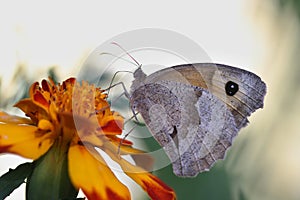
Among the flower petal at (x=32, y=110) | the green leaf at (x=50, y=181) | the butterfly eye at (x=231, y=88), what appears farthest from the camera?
the butterfly eye at (x=231, y=88)

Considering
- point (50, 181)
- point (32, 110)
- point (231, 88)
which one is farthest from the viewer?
point (231, 88)

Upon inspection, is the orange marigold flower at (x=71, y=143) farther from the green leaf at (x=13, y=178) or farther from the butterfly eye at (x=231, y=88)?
the butterfly eye at (x=231, y=88)

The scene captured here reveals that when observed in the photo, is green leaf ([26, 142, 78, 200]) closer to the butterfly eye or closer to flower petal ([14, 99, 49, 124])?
flower petal ([14, 99, 49, 124])

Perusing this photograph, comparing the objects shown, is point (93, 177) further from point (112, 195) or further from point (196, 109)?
point (196, 109)

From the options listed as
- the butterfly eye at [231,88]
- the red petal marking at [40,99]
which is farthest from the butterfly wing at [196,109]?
the red petal marking at [40,99]

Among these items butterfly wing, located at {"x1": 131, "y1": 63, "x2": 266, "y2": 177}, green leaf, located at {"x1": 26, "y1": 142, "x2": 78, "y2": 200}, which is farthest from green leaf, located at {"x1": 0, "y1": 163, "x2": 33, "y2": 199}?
butterfly wing, located at {"x1": 131, "y1": 63, "x2": 266, "y2": 177}

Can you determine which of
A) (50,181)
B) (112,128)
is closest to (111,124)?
(112,128)

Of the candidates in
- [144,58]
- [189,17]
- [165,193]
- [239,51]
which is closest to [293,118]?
[239,51]
